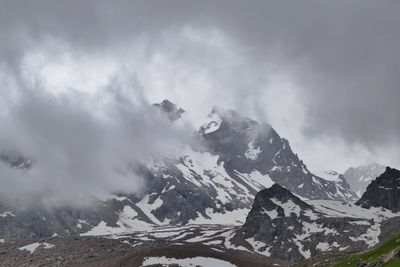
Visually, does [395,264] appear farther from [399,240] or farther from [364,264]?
[399,240]

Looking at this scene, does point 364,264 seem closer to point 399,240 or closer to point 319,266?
point 399,240

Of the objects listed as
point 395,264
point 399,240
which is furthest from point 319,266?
point 395,264

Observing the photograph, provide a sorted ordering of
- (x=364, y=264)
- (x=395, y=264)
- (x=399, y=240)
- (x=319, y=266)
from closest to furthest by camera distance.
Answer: (x=395, y=264) < (x=364, y=264) < (x=399, y=240) < (x=319, y=266)

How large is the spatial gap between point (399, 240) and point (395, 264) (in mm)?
27808

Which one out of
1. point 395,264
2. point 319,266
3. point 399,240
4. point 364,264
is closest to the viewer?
point 395,264

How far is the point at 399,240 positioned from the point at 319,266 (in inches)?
1375

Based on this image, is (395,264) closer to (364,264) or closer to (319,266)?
(364,264)

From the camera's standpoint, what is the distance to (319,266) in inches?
5098

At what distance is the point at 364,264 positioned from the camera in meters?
89.8

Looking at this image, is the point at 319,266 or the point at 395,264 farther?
the point at 319,266

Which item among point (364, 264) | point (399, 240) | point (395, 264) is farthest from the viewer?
point (399, 240)

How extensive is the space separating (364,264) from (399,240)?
10.8 metres

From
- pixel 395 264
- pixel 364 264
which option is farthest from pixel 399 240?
pixel 395 264

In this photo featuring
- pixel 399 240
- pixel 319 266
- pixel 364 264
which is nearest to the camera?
pixel 364 264
